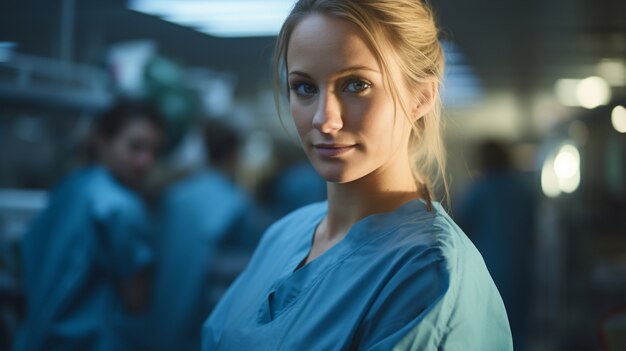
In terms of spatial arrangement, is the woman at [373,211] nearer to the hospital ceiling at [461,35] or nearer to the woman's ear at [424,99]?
the woman's ear at [424,99]

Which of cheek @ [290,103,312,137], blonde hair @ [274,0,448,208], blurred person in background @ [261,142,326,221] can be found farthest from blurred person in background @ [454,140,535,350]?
cheek @ [290,103,312,137]

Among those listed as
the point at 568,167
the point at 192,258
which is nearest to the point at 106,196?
the point at 192,258

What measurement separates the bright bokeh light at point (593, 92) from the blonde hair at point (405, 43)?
186 centimetres

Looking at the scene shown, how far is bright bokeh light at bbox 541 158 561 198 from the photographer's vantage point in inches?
148

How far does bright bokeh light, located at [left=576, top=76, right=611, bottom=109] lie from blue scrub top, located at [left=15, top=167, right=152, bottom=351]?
6.57 ft

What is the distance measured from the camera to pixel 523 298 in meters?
2.97

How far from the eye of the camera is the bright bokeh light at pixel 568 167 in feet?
11.2

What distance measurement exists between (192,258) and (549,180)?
8.66 feet

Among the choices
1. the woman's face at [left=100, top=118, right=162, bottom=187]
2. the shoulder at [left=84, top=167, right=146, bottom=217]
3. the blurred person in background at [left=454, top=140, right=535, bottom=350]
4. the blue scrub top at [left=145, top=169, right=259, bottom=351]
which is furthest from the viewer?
the blurred person in background at [left=454, top=140, right=535, bottom=350]

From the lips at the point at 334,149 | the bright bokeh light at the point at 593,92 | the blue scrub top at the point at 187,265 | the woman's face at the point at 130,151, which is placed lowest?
the blue scrub top at the point at 187,265

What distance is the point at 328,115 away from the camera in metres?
0.78

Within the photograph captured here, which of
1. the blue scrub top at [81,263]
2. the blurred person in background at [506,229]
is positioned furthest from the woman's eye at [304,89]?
the blurred person in background at [506,229]

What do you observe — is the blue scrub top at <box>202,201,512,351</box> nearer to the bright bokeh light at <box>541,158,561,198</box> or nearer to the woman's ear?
→ the woman's ear

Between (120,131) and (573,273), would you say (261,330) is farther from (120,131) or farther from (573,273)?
(573,273)
